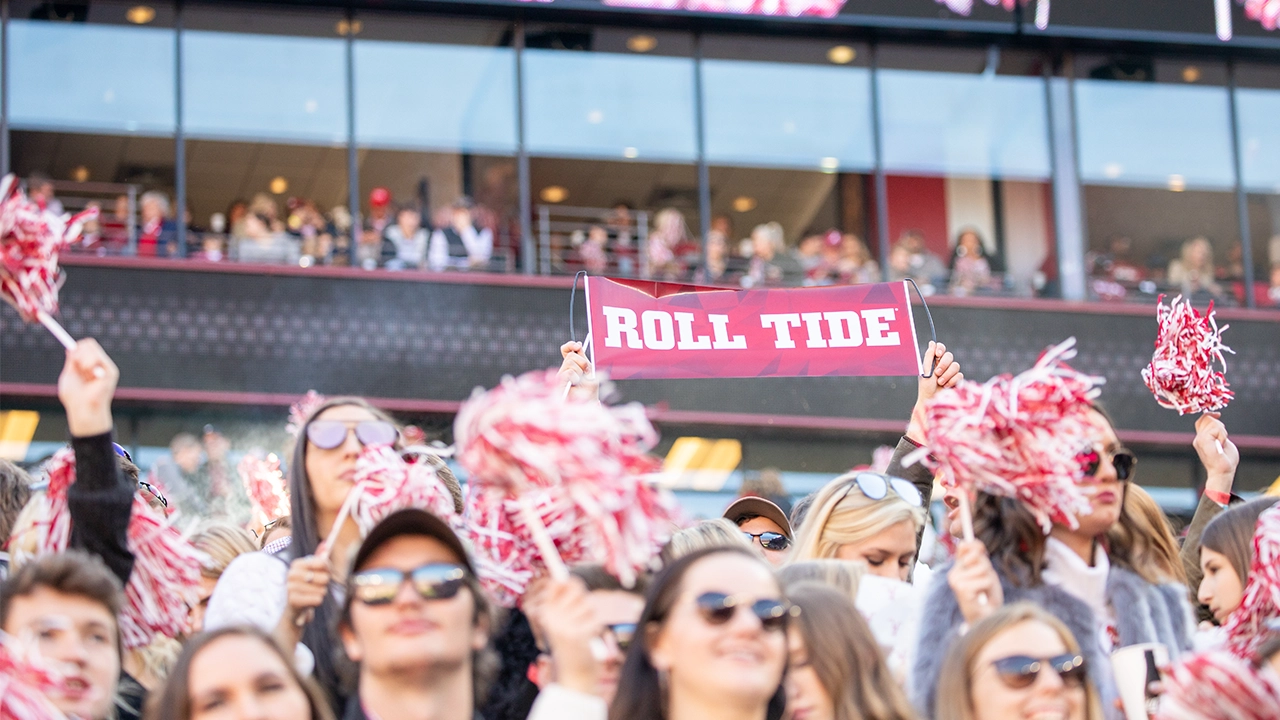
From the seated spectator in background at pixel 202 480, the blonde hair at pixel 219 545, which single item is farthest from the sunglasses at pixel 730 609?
the seated spectator in background at pixel 202 480

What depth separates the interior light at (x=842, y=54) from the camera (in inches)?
677

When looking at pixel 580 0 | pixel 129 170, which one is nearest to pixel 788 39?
pixel 580 0

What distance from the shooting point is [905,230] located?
56.6 feet

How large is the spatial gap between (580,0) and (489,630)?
12629 millimetres

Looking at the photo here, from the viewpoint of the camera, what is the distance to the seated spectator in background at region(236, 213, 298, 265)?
15.3 metres

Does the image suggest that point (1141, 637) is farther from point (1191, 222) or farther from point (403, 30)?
point (1191, 222)

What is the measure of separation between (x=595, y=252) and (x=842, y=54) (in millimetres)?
3158

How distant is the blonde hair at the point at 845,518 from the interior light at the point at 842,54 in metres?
12.1

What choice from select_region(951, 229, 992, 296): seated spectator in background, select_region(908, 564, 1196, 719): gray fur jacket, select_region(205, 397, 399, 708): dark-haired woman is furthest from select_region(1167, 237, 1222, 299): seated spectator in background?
select_region(205, 397, 399, 708): dark-haired woman

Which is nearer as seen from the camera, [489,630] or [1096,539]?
[489,630]

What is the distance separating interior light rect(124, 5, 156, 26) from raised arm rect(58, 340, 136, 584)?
39.0ft

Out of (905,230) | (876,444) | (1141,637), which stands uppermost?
(905,230)

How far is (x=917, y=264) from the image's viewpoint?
1672 centimetres

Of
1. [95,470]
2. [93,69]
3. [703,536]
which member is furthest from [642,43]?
[95,470]
